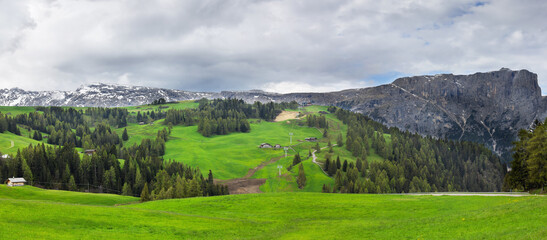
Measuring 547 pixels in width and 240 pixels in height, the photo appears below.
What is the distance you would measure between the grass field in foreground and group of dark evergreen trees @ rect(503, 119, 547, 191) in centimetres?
3020

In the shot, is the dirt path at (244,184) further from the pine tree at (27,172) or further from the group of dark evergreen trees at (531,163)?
the group of dark evergreen trees at (531,163)

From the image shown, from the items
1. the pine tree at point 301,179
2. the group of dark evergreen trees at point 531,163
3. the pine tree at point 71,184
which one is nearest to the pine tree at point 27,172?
the pine tree at point 71,184

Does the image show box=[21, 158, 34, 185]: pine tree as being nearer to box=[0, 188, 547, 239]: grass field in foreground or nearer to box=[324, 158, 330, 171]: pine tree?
box=[0, 188, 547, 239]: grass field in foreground

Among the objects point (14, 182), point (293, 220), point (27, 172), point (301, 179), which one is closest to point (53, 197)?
point (14, 182)

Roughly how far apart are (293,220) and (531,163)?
5781 cm

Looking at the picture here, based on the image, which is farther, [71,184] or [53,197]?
[71,184]

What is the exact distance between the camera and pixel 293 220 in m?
48.2

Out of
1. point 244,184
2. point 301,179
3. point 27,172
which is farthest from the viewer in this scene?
point 244,184

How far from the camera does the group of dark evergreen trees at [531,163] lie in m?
67.4

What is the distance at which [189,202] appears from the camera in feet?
200

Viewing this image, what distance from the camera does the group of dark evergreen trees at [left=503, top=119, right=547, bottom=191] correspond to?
6744 centimetres

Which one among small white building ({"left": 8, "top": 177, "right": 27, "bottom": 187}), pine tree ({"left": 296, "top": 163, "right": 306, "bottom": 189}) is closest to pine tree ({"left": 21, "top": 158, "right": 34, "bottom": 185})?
small white building ({"left": 8, "top": 177, "right": 27, "bottom": 187})

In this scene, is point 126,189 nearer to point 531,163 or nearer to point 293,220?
point 293,220

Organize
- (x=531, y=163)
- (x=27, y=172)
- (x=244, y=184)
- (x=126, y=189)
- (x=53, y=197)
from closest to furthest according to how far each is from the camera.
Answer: (x=531, y=163)
(x=53, y=197)
(x=27, y=172)
(x=126, y=189)
(x=244, y=184)
